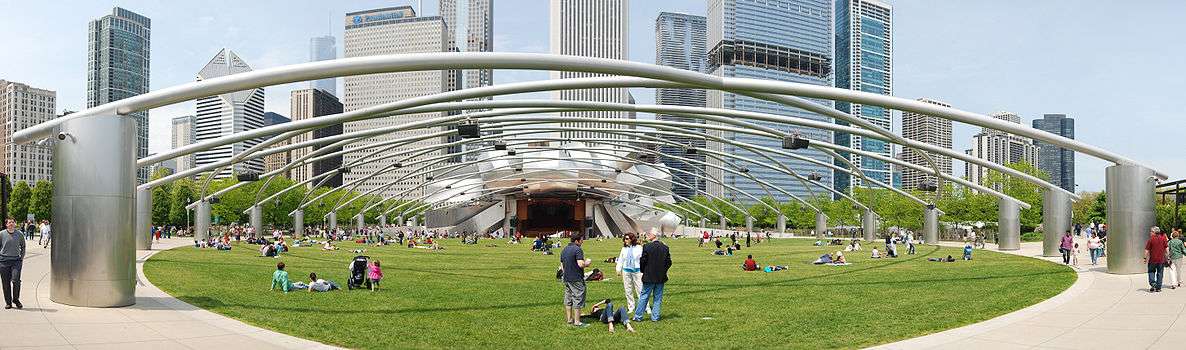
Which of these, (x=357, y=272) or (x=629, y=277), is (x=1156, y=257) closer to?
(x=629, y=277)

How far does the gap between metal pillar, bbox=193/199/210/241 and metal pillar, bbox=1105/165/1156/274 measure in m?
40.8

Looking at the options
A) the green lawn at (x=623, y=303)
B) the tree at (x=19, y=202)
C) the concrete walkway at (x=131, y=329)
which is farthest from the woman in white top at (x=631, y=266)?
the tree at (x=19, y=202)

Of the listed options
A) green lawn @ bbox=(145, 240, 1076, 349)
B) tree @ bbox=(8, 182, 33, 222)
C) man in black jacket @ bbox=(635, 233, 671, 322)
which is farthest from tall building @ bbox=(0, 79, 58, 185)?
man in black jacket @ bbox=(635, 233, 671, 322)

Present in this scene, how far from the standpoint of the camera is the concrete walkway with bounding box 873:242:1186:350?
9.49 meters

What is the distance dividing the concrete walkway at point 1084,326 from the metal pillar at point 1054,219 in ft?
52.6

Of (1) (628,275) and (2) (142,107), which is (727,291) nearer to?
(1) (628,275)

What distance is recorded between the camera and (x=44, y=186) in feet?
273

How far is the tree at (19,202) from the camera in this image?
275 ft

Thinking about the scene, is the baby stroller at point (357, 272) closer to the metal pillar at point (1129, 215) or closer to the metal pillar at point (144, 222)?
the metal pillar at point (1129, 215)

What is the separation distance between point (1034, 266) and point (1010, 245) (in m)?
15.8

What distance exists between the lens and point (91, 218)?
41.0ft

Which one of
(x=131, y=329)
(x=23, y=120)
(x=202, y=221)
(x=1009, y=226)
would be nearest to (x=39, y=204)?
(x=202, y=221)

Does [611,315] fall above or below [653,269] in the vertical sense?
below

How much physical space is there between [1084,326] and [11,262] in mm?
15303
